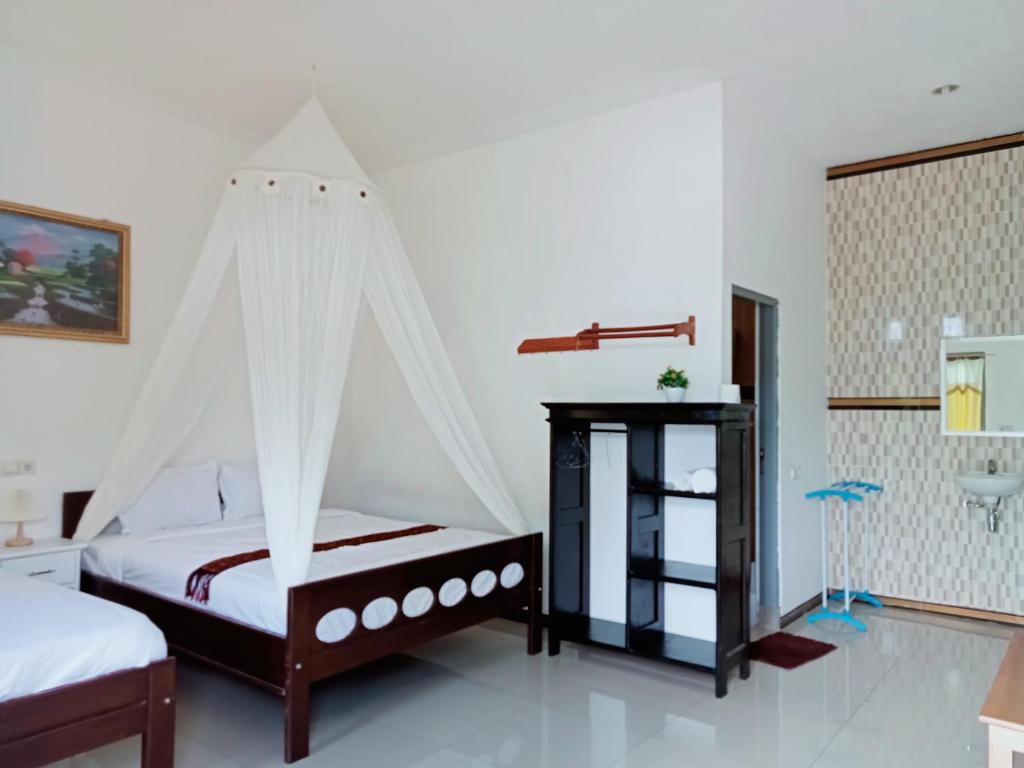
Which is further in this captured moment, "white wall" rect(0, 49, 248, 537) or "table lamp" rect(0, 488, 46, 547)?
"white wall" rect(0, 49, 248, 537)

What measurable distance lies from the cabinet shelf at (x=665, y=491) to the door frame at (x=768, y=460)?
43.6 inches

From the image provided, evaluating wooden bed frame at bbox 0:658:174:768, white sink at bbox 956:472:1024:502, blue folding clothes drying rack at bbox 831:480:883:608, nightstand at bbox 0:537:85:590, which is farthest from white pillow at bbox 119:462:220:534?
white sink at bbox 956:472:1024:502

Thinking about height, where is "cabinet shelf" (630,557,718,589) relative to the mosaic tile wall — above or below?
below

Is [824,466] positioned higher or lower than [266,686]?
higher

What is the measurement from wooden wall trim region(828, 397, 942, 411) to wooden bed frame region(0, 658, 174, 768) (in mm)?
4664

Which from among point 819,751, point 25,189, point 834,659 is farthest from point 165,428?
point 834,659

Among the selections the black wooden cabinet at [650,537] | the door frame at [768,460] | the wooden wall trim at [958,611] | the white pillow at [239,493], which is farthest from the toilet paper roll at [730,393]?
the white pillow at [239,493]

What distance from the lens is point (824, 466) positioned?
540 centimetres

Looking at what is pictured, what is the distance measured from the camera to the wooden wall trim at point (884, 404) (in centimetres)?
509

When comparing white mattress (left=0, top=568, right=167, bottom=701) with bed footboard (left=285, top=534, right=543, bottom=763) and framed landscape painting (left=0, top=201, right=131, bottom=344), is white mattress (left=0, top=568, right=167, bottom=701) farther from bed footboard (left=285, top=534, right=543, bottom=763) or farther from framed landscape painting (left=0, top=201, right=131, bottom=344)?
framed landscape painting (left=0, top=201, right=131, bottom=344)

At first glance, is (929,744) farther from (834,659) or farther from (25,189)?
(25,189)

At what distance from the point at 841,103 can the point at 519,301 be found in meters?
2.25

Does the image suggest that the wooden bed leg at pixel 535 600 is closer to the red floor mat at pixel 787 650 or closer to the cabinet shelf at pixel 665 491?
the cabinet shelf at pixel 665 491

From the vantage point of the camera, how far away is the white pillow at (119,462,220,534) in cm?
412
